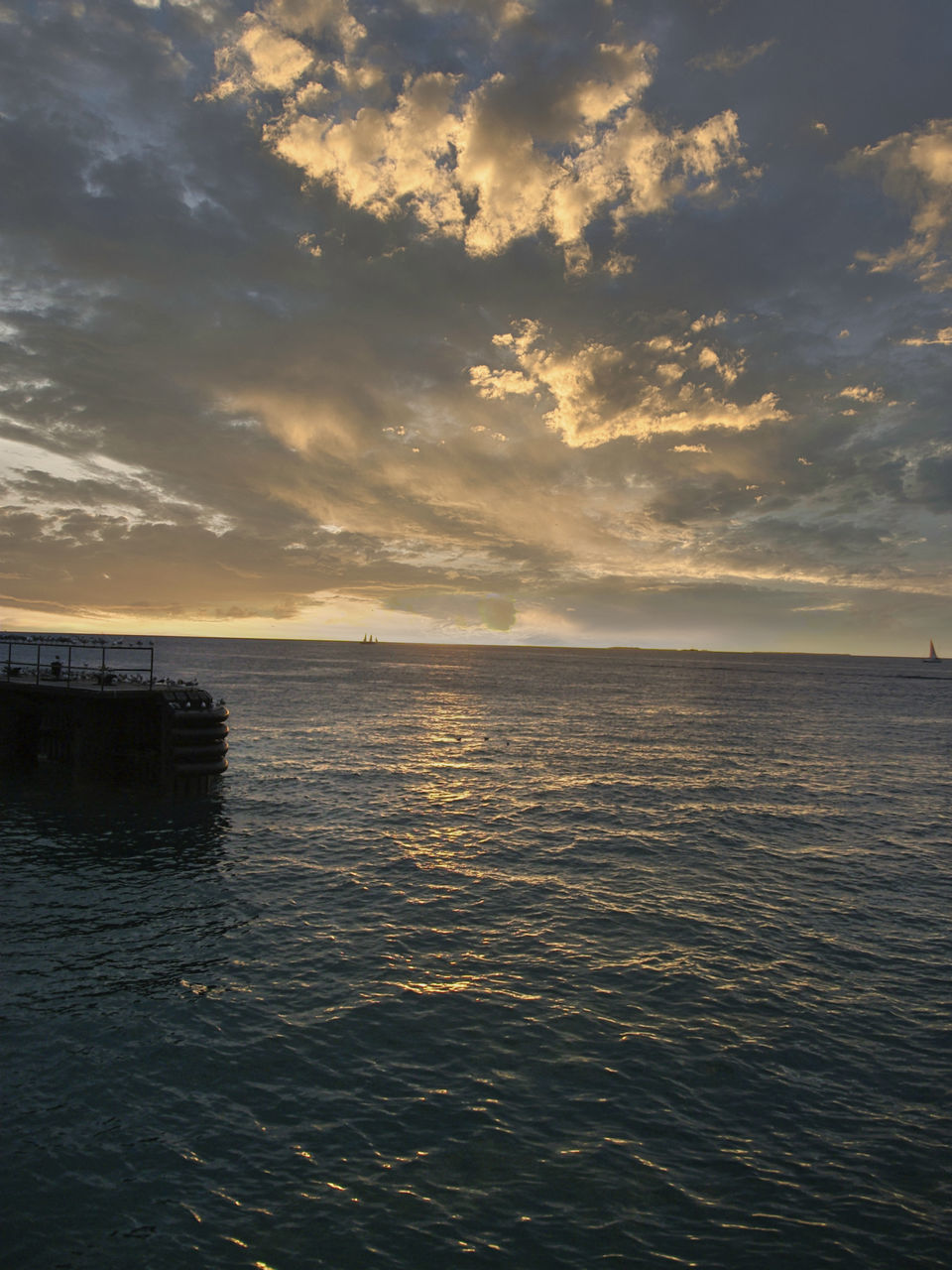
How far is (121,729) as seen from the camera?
144 feet

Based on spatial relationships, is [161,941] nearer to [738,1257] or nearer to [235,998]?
[235,998]

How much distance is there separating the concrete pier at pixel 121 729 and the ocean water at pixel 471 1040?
13.0ft

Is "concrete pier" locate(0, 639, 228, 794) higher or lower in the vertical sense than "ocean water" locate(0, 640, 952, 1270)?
higher

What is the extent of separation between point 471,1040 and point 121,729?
117 feet

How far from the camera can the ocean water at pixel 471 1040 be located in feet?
37.8

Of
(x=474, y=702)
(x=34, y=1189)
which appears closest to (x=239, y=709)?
(x=474, y=702)

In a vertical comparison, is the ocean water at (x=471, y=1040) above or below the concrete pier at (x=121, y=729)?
below

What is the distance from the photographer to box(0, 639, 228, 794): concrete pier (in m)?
41.8

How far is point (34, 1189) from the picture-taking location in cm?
1196

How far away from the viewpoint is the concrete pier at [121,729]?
4181 cm

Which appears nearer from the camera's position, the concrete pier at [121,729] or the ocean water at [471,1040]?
the ocean water at [471,1040]

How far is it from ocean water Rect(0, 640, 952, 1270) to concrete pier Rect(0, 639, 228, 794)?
13.0 feet

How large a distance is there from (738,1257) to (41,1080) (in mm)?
14356

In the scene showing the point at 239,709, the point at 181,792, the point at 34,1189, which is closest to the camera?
the point at 34,1189
